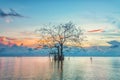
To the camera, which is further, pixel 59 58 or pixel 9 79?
pixel 59 58

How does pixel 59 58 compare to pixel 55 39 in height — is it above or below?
below

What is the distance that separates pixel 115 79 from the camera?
36562 millimetres

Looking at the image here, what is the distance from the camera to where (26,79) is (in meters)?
35.4

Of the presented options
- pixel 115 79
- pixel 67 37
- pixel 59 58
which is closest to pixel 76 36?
pixel 67 37

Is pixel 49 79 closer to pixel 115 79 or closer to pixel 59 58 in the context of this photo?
pixel 115 79

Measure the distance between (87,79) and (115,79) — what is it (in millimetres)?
3565

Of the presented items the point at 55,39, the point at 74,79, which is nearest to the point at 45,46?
the point at 55,39

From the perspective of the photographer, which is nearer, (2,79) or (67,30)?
(2,79)

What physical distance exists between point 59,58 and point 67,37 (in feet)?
24.3

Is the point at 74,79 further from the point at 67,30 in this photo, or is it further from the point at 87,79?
the point at 67,30

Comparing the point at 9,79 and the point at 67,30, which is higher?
the point at 67,30

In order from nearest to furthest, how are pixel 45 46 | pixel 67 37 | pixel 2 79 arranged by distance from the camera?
pixel 2 79, pixel 67 37, pixel 45 46

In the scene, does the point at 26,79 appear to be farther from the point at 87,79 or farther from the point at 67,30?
the point at 67,30

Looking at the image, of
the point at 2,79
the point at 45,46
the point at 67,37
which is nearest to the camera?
the point at 2,79
